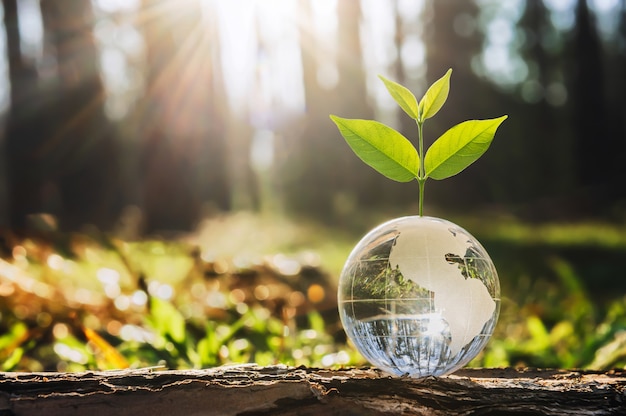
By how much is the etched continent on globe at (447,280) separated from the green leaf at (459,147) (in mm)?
265

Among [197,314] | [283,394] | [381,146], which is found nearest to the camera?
[283,394]

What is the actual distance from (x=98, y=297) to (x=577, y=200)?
12947 millimetres

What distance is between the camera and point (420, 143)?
218cm

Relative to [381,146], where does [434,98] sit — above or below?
above

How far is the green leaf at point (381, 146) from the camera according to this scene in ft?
6.96

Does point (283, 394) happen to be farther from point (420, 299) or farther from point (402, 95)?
point (402, 95)

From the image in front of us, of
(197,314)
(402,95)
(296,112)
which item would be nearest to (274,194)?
(296,112)

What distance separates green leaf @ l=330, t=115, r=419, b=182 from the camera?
212 centimetres

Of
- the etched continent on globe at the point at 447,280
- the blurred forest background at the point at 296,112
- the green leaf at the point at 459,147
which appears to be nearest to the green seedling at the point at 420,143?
the green leaf at the point at 459,147

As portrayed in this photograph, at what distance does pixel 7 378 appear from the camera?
2.02m

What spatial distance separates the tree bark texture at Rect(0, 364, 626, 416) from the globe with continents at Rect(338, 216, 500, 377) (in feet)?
0.38

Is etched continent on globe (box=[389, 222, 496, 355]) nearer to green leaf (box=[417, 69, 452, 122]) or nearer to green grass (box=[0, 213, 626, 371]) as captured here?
green leaf (box=[417, 69, 452, 122])

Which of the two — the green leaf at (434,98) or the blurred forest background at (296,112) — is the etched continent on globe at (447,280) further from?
the blurred forest background at (296,112)

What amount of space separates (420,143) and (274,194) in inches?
1134
